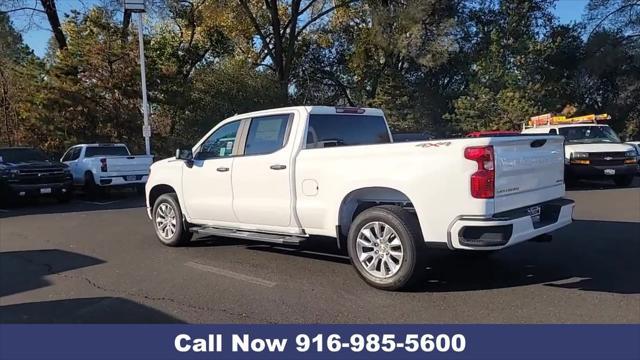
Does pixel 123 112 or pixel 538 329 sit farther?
pixel 123 112

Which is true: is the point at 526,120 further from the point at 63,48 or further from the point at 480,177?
the point at 480,177

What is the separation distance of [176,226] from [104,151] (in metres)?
10.2

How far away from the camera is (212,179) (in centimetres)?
764

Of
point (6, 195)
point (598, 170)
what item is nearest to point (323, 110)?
point (6, 195)

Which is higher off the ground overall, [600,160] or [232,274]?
[600,160]

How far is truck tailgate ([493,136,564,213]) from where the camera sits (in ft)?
17.4

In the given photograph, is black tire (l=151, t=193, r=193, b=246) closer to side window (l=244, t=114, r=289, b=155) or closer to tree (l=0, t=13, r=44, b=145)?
side window (l=244, t=114, r=289, b=155)

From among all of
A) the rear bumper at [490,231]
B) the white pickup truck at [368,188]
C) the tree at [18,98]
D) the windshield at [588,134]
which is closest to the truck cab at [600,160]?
the windshield at [588,134]

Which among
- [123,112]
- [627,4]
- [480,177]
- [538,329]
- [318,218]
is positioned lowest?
[538,329]

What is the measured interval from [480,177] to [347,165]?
4.80ft

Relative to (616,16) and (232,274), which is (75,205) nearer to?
(232,274)

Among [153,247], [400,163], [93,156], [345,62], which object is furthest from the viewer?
[345,62]

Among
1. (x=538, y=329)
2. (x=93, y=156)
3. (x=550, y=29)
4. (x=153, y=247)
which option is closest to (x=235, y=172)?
(x=153, y=247)

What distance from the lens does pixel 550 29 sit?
34.4 meters
